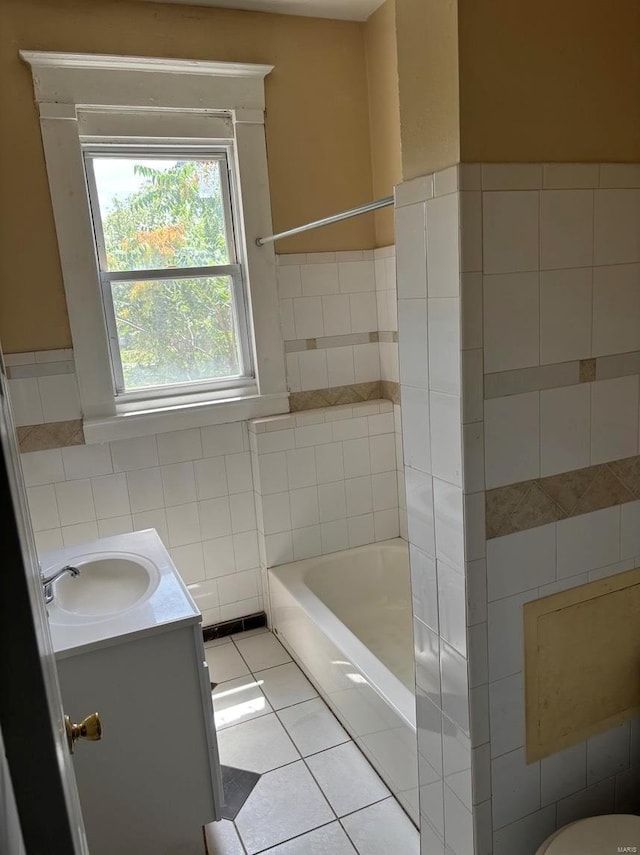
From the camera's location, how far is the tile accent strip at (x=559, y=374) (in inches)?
52.7

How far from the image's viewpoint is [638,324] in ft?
4.86

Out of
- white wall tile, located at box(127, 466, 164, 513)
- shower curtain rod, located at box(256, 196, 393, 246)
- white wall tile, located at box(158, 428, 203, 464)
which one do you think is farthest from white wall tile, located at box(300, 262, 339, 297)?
white wall tile, located at box(127, 466, 164, 513)

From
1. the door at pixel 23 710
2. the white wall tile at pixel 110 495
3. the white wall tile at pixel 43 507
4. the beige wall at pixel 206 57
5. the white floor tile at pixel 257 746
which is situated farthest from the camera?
the white wall tile at pixel 110 495

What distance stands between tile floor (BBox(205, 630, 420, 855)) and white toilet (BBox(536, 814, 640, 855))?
59 centimetres

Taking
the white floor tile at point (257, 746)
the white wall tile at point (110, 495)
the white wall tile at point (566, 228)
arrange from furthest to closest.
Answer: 1. the white wall tile at point (110, 495)
2. the white floor tile at point (257, 746)
3. the white wall tile at point (566, 228)

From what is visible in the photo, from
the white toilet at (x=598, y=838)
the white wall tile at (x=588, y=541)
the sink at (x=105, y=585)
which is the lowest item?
the white toilet at (x=598, y=838)

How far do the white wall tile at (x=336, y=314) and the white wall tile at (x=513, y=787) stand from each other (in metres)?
2.01

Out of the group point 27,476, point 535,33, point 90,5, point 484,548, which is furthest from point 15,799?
point 90,5

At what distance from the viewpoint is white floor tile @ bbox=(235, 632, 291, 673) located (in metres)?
2.81

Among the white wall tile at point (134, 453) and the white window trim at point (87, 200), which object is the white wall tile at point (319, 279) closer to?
the white window trim at point (87, 200)

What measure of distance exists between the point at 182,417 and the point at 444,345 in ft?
5.53

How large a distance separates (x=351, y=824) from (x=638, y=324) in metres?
1.70

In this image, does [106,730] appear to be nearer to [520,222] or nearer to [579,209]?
[520,222]

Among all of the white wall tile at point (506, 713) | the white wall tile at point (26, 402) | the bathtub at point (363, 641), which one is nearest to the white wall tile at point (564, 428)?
the white wall tile at point (506, 713)
